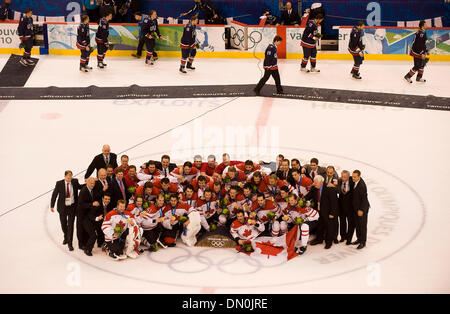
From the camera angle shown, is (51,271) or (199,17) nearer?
(51,271)

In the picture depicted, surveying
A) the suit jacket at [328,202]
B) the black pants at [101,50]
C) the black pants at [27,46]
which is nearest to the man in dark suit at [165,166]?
the suit jacket at [328,202]

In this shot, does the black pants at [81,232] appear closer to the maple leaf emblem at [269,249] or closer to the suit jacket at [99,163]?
the suit jacket at [99,163]

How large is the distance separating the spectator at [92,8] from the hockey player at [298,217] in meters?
14.5

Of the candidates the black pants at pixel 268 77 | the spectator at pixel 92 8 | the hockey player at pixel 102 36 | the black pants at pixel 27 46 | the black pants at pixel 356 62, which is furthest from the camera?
the spectator at pixel 92 8

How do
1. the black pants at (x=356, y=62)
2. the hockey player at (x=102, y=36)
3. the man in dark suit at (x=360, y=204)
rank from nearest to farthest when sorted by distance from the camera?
1. the man in dark suit at (x=360, y=204)
2. the black pants at (x=356, y=62)
3. the hockey player at (x=102, y=36)

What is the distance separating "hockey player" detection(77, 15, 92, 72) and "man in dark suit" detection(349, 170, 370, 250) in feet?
37.5

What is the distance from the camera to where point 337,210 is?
10.6m

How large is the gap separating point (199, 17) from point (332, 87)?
6.11 meters

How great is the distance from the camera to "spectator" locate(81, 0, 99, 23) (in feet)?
76.8

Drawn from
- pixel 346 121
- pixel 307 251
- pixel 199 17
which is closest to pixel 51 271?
pixel 307 251

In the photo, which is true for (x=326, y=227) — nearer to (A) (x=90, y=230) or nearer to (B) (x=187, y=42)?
(A) (x=90, y=230)

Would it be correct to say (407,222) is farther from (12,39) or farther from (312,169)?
(12,39)

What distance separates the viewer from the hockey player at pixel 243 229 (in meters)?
10.7

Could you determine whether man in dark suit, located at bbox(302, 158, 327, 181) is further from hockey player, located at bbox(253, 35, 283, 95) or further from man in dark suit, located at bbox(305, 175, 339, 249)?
hockey player, located at bbox(253, 35, 283, 95)
